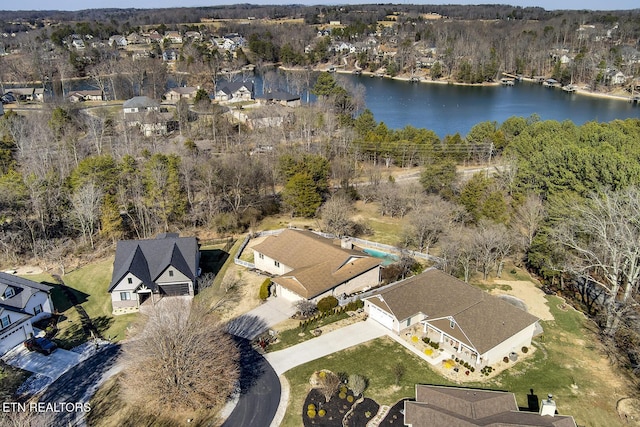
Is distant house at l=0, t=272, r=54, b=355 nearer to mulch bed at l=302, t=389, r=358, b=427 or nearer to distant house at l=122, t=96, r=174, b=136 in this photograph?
mulch bed at l=302, t=389, r=358, b=427

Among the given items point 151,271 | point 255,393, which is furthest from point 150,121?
point 255,393

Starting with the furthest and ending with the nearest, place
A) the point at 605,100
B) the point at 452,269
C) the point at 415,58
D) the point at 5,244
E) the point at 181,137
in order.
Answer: the point at 415,58, the point at 605,100, the point at 181,137, the point at 5,244, the point at 452,269

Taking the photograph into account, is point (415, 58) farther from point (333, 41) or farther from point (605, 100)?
point (605, 100)

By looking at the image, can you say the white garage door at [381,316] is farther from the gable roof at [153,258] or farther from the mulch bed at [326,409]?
the gable roof at [153,258]

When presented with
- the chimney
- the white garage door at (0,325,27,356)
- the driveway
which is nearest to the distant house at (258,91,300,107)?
the driveway

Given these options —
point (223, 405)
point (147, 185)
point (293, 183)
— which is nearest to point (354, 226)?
point (293, 183)

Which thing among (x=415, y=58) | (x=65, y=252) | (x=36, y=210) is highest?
(x=415, y=58)

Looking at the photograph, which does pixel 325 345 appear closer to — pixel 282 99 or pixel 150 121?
pixel 150 121
